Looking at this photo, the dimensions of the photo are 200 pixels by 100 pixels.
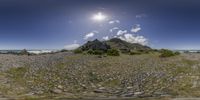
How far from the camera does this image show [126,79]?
1099 inches

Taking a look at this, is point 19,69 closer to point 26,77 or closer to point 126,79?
point 26,77

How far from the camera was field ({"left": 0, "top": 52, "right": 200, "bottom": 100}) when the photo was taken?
2203 centimetres

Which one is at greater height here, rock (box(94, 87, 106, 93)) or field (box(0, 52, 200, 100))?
field (box(0, 52, 200, 100))

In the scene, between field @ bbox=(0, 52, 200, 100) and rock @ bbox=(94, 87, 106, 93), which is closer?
field @ bbox=(0, 52, 200, 100)

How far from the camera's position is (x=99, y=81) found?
89.8 feet

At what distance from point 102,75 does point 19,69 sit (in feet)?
34.1

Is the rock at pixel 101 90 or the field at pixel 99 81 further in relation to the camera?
the rock at pixel 101 90

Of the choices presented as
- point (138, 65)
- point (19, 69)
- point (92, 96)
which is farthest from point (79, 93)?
point (138, 65)

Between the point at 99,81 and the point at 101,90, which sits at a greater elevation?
the point at 99,81

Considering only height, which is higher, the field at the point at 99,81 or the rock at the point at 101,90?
the field at the point at 99,81

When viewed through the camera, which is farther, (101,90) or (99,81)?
(99,81)

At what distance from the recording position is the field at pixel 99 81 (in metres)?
22.0

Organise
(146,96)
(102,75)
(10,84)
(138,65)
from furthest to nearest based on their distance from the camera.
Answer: (138,65), (102,75), (10,84), (146,96)

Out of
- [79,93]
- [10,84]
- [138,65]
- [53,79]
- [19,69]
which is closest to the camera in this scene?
[79,93]
